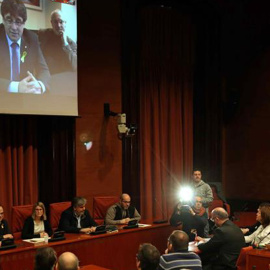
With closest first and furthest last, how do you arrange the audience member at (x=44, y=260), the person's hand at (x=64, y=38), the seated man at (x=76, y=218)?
the audience member at (x=44, y=260) → the seated man at (x=76, y=218) → the person's hand at (x=64, y=38)

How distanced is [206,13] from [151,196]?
3.68m

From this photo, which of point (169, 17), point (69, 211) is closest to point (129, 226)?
point (69, 211)

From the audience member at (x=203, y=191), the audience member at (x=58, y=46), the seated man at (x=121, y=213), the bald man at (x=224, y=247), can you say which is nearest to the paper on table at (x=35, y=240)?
the seated man at (x=121, y=213)

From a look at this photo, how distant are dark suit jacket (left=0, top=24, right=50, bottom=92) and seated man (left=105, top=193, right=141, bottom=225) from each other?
1.81m

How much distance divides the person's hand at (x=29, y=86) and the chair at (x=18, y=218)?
1489 mm

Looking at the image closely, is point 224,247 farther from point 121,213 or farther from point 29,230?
point 29,230

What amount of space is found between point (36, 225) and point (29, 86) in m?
1.78

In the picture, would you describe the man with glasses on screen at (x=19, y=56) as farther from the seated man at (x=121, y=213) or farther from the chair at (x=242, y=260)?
the chair at (x=242, y=260)

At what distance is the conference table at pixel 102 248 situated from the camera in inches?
183

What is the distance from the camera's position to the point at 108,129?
7609 mm

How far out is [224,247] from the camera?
15.4 ft

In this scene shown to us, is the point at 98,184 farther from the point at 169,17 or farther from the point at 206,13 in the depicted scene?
the point at 206,13

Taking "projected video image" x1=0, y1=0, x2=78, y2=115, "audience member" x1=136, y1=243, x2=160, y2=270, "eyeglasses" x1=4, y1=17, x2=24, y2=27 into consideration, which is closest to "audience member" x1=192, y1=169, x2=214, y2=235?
"projected video image" x1=0, y1=0, x2=78, y2=115

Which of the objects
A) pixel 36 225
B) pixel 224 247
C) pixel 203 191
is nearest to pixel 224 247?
pixel 224 247
